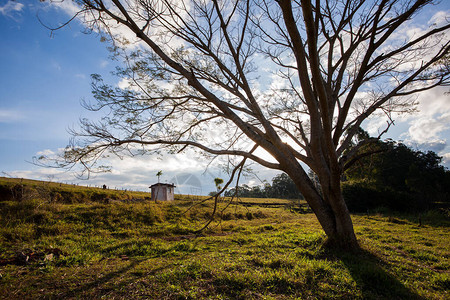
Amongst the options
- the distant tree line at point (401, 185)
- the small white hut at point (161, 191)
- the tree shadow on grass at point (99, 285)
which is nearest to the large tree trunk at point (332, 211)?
the tree shadow on grass at point (99, 285)

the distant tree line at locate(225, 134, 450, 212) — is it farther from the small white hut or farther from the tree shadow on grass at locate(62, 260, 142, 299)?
the small white hut

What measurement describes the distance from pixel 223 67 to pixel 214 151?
273 centimetres

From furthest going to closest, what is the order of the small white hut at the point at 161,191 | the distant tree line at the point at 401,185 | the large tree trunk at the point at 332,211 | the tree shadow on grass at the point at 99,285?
the small white hut at the point at 161,191 → the distant tree line at the point at 401,185 → the large tree trunk at the point at 332,211 → the tree shadow on grass at the point at 99,285

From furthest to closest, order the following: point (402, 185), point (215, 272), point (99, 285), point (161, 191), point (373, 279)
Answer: point (402, 185), point (161, 191), point (215, 272), point (373, 279), point (99, 285)

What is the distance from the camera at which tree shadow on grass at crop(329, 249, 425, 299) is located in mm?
3559

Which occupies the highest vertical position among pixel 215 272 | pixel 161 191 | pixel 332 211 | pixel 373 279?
pixel 161 191

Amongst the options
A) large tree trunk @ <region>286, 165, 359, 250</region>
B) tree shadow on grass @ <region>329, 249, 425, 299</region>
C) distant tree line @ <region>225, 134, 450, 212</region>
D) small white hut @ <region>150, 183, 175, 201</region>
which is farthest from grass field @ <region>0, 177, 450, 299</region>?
small white hut @ <region>150, 183, 175, 201</region>

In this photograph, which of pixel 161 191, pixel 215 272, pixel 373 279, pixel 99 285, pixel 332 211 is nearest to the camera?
pixel 99 285

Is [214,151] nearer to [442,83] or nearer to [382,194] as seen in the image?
[442,83]

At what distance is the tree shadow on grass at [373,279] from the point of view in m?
3.56

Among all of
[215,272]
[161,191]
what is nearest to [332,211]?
[215,272]

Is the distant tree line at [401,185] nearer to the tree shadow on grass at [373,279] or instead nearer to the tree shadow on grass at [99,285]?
the tree shadow on grass at [373,279]

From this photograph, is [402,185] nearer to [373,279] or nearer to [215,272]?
[373,279]

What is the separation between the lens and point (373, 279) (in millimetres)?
4113
